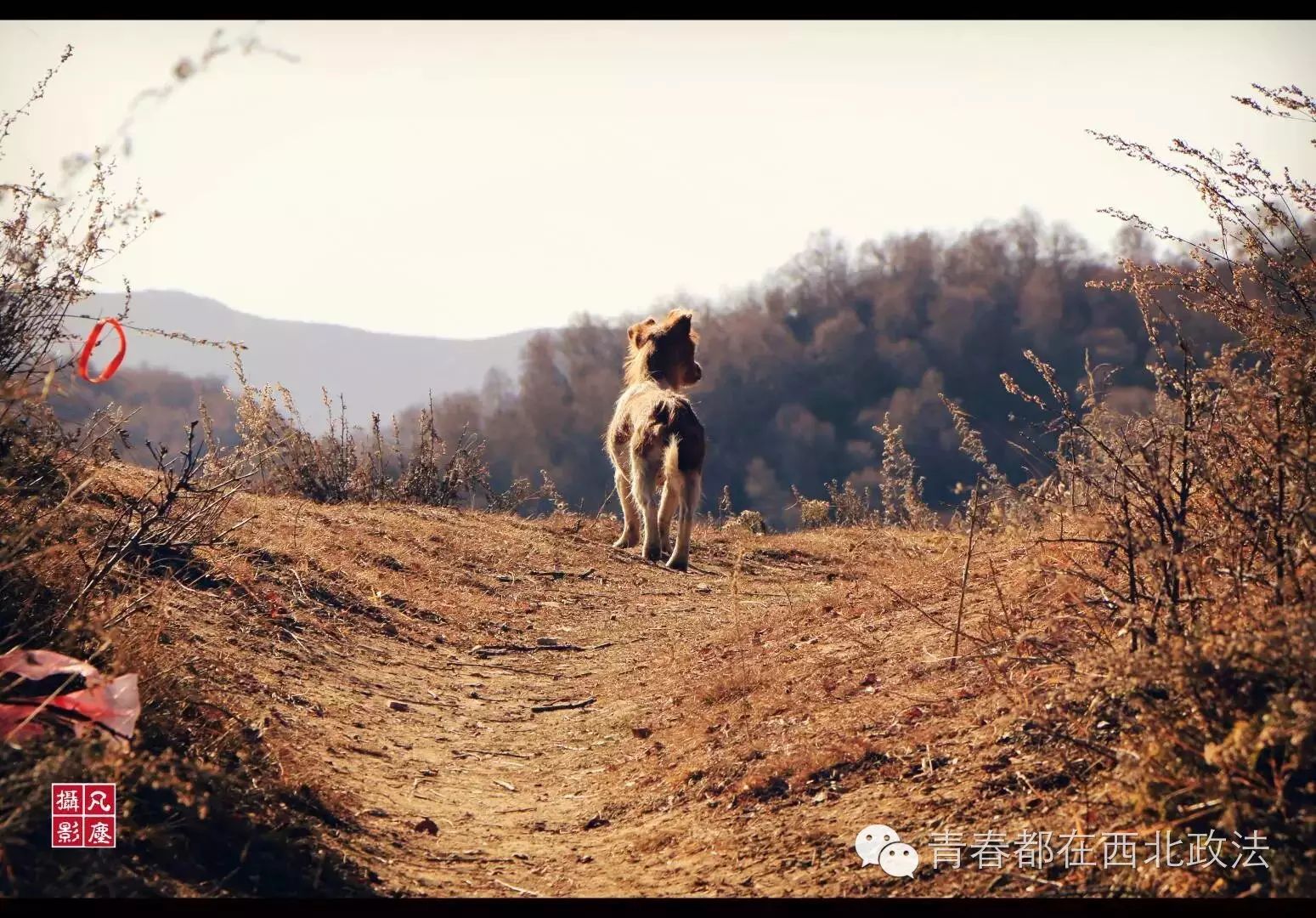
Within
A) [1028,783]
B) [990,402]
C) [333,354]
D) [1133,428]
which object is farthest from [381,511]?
[333,354]

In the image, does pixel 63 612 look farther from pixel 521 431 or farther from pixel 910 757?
pixel 521 431

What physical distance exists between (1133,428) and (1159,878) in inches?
104

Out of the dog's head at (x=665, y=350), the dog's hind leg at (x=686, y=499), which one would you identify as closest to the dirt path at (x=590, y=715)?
the dog's hind leg at (x=686, y=499)

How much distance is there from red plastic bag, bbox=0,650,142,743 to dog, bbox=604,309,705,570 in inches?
272

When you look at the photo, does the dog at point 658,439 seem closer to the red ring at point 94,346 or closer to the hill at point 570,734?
the hill at point 570,734

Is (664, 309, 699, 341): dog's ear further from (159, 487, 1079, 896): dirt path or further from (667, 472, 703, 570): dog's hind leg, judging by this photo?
(159, 487, 1079, 896): dirt path

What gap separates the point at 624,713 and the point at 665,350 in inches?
258

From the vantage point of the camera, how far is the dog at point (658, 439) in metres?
10.6

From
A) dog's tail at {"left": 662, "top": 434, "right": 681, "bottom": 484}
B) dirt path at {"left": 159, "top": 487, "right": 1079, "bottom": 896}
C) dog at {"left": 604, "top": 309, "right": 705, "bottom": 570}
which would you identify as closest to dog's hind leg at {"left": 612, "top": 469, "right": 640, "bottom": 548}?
dog at {"left": 604, "top": 309, "right": 705, "bottom": 570}

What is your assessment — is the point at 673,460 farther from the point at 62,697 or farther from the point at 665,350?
the point at 62,697

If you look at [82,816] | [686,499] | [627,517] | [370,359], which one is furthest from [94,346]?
[370,359]

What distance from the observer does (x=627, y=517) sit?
11.7 m

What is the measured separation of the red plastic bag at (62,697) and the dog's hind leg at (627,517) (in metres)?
7.77

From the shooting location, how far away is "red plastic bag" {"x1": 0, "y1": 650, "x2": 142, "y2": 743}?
3.59 m
